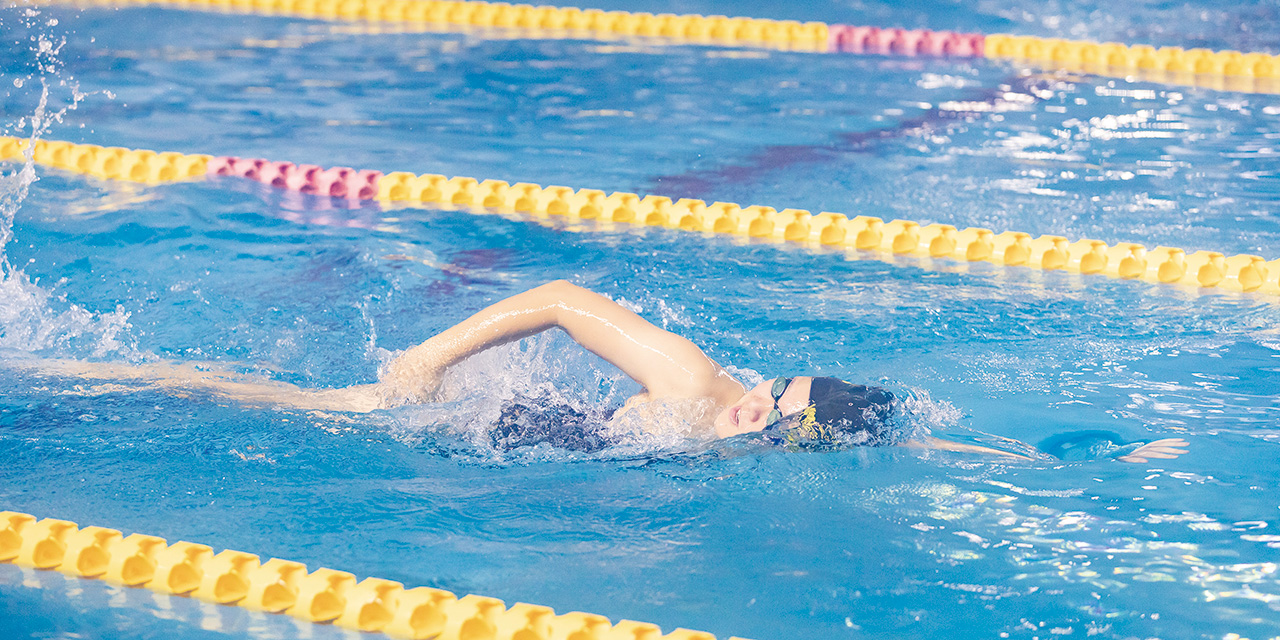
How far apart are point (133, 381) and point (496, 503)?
48.3 inches

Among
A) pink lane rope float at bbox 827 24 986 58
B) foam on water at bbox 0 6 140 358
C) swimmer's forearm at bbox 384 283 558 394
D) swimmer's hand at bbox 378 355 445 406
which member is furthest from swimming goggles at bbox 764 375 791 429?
pink lane rope float at bbox 827 24 986 58

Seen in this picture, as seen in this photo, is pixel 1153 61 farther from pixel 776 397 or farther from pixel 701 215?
pixel 776 397

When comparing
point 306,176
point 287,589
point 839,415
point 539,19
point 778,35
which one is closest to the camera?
point 287,589

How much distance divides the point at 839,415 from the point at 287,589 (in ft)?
4.41

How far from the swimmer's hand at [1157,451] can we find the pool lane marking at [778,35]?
563 cm

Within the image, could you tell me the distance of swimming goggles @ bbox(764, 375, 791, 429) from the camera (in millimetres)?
2885

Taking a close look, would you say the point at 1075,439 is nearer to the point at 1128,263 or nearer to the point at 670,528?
the point at 670,528

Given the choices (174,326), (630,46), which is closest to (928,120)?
(630,46)

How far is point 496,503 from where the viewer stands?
2.86 m

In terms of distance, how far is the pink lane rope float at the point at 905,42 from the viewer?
899 cm

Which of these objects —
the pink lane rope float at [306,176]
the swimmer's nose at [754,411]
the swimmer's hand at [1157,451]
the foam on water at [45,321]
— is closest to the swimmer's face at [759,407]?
the swimmer's nose at [754,411]

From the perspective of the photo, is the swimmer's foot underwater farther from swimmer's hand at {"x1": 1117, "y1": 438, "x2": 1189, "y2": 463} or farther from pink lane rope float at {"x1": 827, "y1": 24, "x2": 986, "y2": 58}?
pink lane rope float at {"x1": 827, "y1": 24, "x2": 986, "y2": 58}

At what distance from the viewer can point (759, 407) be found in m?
2.91

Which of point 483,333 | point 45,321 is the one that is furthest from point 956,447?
point 45,321
